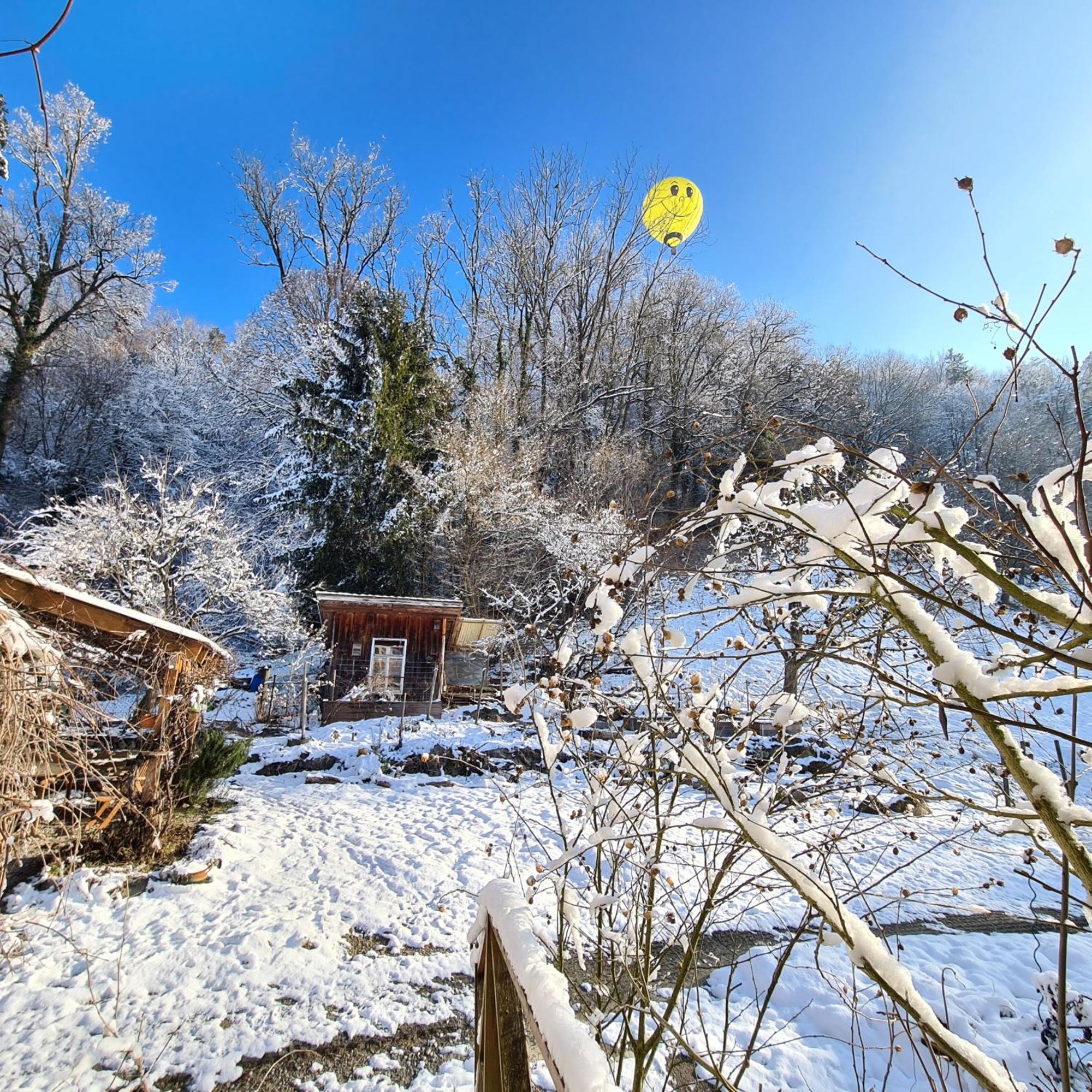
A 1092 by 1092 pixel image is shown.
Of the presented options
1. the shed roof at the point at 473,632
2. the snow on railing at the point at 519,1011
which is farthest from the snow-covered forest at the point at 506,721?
the shed roof at the point at 473,632

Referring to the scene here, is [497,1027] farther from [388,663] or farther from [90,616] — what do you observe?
[388,663]

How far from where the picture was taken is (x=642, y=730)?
1877 mm

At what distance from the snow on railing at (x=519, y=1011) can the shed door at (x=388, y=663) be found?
10591 mm

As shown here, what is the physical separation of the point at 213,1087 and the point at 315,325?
1744 centimetres

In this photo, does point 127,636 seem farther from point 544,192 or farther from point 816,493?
point 544,192

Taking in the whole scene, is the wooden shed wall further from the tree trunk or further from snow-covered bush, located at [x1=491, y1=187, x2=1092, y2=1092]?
the tree trunk

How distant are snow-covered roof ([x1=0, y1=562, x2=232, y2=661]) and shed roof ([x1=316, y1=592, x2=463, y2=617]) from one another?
5.41 metres

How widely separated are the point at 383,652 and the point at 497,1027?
10901mm

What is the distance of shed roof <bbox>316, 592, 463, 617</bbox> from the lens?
11383mm

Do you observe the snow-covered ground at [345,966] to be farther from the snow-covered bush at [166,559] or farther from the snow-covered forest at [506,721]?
the snow-covered bush at [166,559]

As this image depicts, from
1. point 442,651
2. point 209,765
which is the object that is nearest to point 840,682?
point 209,765

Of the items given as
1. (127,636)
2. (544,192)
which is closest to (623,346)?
(544,192)

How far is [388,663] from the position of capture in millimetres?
11625

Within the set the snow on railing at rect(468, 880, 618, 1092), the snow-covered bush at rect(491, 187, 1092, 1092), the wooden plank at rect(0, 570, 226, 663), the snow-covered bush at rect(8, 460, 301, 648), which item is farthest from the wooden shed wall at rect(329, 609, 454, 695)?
the snow on railing at rect(468, 880, 618, 1092)
